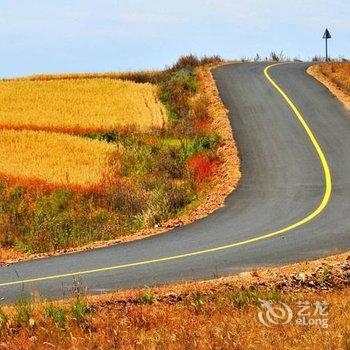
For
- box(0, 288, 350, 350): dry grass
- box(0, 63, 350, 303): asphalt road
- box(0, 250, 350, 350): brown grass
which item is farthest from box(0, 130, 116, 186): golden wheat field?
box(0, 288, 350, 350): dry grass

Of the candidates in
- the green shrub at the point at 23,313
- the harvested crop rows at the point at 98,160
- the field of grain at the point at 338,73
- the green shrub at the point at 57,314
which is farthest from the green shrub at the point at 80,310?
the field of grain at the point at 338,73

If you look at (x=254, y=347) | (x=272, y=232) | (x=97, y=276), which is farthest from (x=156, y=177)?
(x=254, y=347)

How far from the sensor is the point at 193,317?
9.41 m

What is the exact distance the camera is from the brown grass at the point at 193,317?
7.95 metres

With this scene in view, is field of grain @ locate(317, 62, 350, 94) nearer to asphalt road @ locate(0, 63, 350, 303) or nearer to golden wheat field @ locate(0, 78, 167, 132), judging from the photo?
asphalt road @ locate(0, 63, 350, 303)

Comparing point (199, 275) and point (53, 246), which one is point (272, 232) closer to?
point (199, 275)

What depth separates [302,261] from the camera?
13.1 m

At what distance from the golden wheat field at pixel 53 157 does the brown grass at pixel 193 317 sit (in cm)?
1377

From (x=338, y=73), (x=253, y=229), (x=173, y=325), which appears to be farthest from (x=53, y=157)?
(x=338, y=73)

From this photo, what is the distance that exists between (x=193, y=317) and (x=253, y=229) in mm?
7602

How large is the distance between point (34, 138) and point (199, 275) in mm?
20610

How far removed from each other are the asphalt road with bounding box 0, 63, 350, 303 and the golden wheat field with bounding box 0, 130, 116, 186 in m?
6.12

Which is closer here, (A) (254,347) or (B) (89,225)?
(A) (254,347)

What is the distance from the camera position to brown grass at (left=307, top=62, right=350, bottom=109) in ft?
124
